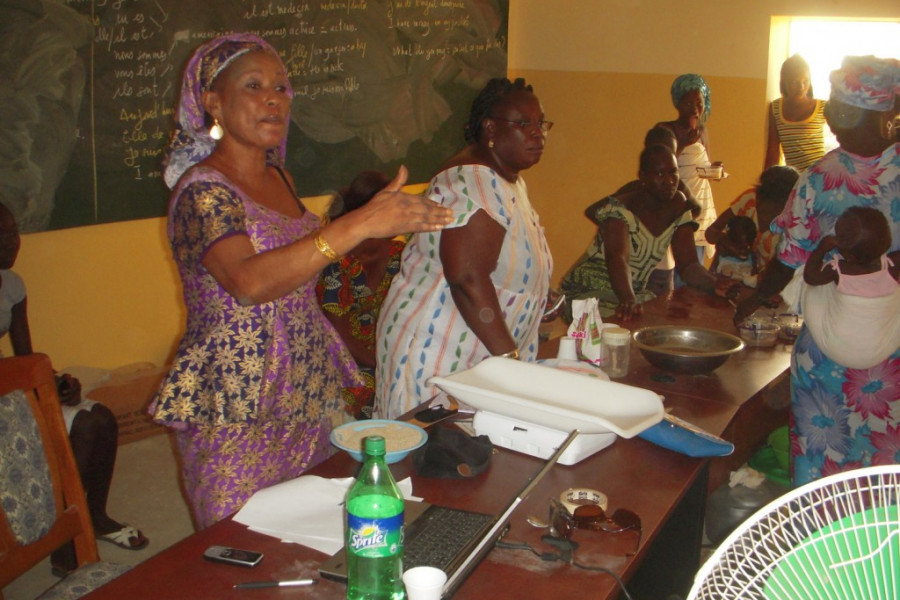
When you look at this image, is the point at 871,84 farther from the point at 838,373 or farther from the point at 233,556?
the point at 233,556

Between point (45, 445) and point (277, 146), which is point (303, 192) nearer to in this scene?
point (277, 146)

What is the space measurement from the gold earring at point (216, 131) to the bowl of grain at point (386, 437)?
710 mm

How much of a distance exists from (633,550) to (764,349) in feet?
5.35

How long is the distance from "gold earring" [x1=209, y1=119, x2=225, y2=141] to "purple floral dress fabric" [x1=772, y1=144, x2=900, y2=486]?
168 cm

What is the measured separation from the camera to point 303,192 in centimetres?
469

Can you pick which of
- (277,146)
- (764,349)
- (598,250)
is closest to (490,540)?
(277,146)

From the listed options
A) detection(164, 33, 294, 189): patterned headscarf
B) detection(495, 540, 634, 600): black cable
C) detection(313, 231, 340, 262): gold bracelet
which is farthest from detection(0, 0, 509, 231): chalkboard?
detection(495, 540, 634, 600): black cable

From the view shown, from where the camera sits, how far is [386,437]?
1.75 meters

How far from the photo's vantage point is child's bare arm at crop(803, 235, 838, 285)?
239 cm

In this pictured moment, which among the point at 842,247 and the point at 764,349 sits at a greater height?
the point at 842,247

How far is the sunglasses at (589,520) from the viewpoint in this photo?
4.66ft

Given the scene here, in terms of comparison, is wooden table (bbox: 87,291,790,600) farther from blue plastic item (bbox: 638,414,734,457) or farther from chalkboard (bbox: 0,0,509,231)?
chalkboard (bbox: 0,0,509,231)

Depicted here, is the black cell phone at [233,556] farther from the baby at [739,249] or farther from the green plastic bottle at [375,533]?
the baby at [739,249]

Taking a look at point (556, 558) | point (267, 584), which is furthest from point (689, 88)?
point (267, 584)
